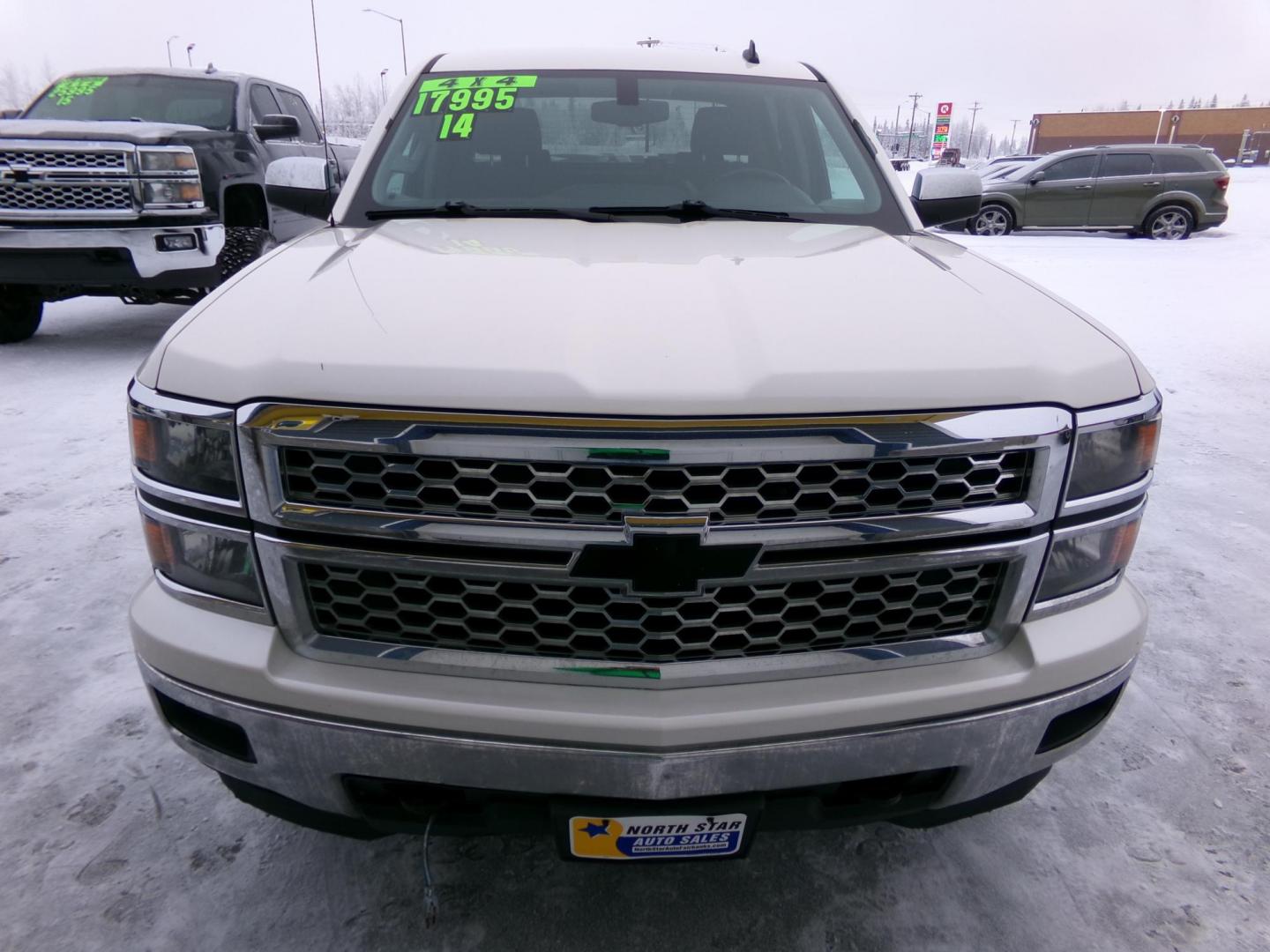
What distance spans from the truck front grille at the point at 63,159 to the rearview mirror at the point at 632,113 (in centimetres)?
436

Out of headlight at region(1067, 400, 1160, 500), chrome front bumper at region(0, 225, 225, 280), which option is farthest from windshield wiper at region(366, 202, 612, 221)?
chrome front bumper at region(0, 225, 225, 280)

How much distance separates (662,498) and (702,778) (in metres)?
0.47

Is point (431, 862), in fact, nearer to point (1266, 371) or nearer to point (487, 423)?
→ point (487, 423)

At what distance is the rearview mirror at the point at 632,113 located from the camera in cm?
278

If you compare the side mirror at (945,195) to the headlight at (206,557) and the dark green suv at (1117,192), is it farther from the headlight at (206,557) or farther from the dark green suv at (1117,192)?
the dark green suv at (1117,192)

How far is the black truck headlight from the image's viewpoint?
1.35 m

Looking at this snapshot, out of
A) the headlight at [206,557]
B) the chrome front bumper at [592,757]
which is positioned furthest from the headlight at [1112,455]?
the headlight at [206,557]

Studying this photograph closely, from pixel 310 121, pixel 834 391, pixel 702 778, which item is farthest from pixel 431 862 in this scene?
pixel 310 121

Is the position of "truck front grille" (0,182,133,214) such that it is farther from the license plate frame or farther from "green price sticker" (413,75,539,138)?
the license plate frame

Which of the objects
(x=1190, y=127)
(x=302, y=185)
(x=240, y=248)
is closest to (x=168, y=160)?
(x=240, y=248)

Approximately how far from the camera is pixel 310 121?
29.9 ft

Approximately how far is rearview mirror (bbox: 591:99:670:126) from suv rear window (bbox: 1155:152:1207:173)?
14.0m

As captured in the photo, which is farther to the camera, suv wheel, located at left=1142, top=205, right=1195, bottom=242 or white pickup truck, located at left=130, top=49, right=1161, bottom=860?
suv wheel, located at left=1142, top=205, right=1195, bottom=242

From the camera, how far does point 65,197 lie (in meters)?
5.51
